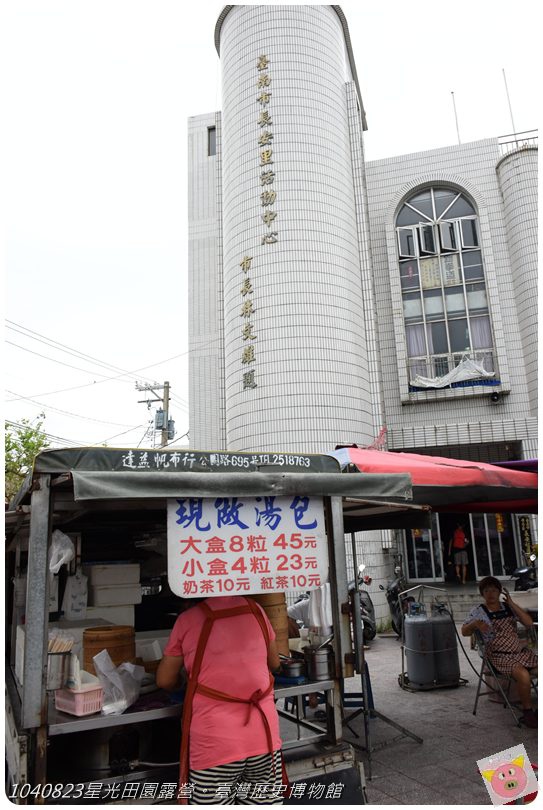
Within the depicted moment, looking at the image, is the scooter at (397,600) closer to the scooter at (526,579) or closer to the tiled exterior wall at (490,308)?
the scooter at (526,579)

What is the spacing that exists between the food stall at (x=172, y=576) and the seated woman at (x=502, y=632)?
2.59m

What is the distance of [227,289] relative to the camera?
1638cm

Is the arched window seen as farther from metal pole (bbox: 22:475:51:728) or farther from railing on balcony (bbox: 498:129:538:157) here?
metal pole (bbox: 22:475:51:728)

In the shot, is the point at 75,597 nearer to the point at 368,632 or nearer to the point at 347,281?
the point at 368,632

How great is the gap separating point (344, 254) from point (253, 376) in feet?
14.0

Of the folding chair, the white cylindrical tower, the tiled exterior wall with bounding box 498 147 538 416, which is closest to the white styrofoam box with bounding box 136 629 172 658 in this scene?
the folding chair

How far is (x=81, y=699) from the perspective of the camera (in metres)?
3.63

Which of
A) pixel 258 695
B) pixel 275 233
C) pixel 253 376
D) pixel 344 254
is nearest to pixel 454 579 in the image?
pixel 253 376

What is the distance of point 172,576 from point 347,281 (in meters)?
13.1

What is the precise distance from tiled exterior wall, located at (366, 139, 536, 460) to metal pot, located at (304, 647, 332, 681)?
13.2 meters

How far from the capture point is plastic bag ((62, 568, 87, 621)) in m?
4.89

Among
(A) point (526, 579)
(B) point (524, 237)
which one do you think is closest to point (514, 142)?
(B) point (524, 237)

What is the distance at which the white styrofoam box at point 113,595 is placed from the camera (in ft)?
16.2

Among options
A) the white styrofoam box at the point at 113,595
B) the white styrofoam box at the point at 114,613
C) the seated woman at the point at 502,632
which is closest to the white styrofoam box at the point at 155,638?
the white styrofoam box at the point at 114,613
